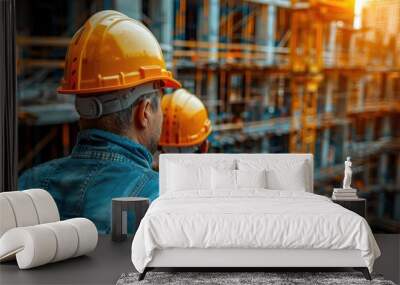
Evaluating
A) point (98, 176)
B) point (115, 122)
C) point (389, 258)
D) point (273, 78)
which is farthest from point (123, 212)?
point (389, 258)

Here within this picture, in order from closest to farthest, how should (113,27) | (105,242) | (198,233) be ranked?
(198,233) < (105,242) < (113,27)

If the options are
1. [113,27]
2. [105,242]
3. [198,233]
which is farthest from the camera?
[113,27]

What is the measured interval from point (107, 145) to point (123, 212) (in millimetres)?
831

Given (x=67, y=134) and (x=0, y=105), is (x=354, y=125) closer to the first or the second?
(x=67, y=134)

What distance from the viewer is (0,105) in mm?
6273

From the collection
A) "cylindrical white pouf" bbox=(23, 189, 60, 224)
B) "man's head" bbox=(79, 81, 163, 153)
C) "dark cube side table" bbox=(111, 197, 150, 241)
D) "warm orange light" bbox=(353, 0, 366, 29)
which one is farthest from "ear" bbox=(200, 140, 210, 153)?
"warm orange light" bbox=(353, 0, 366, 29)

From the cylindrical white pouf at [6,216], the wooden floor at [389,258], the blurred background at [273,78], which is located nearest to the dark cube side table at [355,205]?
the wooden floor at [389,258]

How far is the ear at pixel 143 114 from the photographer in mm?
6383

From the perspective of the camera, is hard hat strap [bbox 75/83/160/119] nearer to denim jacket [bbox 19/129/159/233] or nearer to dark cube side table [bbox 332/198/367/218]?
denim jacket [bbox 19/129/159/233]

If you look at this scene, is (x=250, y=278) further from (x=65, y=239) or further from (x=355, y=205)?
(x=355, y=205)

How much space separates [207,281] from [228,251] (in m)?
0.24

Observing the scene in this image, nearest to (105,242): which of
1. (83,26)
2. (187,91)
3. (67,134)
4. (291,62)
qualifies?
(67,134)

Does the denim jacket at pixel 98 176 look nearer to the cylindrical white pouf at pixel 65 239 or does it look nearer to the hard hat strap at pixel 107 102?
the hard hat strap at pixel 107 102

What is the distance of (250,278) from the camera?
177 inches
